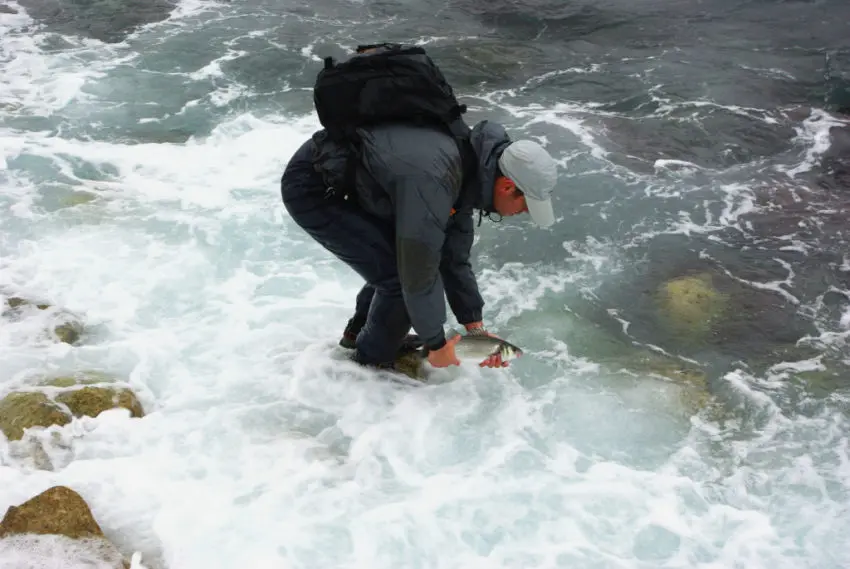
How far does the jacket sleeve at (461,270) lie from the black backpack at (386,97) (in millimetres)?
714

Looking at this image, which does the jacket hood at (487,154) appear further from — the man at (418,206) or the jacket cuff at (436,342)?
the jacket cuff at (436,342)

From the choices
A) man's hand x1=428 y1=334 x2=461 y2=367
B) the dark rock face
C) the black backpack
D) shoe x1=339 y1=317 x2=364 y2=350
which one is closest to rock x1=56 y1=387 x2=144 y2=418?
shoe x1=339 y1=317 x2=364 y2=350

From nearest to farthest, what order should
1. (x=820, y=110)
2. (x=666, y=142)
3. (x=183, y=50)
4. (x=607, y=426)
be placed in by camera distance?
(x=607, y=426) < (x=666, y=142) < (x=820, y=110) < (x=183, y=50)

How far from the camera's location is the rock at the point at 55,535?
3746 millimetres

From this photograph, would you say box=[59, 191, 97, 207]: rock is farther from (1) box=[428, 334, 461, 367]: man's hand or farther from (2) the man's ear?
(2) the man's ear

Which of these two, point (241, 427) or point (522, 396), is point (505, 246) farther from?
point (241, 427)

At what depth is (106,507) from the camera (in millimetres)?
4344

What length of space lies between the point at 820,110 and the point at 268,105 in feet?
31.0

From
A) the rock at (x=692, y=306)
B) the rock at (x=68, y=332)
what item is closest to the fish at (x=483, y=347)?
the rock at (x=692, y=306)

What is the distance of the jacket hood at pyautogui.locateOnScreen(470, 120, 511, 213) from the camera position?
3900 millimetres

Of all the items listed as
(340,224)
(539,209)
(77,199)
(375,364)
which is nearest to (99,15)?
(77,199)

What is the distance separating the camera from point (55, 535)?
12.6ft

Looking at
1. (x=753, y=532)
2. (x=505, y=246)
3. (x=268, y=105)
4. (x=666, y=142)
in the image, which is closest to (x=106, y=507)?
(x=753, y=532)

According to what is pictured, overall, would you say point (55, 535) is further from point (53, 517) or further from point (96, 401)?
point (96, 401)
